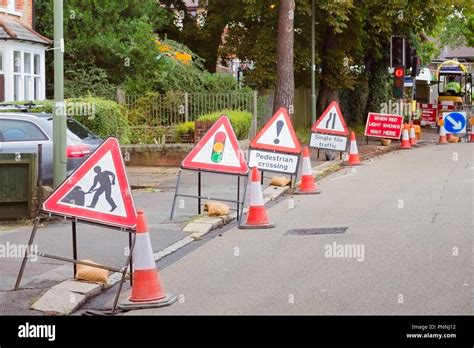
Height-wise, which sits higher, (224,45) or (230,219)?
(224,45)

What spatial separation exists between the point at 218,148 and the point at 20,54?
52.0 feet

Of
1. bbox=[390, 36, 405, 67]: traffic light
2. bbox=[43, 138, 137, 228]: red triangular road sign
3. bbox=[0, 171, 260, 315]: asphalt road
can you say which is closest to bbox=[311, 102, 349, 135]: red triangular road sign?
bbox=[0, 171, 260, 315]: asphalt road

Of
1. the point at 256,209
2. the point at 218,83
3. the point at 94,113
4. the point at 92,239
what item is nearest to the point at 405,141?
the point at 218,83

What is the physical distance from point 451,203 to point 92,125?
862cm

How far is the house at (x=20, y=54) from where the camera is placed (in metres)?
26.7

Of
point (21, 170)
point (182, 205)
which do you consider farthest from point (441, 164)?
point (21, 170)

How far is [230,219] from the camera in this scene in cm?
1370

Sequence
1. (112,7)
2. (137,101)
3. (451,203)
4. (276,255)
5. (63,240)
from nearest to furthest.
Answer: (276,255) < (63,240) < (451,203) < (137,101) < (112,7)

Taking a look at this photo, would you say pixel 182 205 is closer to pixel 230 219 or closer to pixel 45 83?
pixel 230 219

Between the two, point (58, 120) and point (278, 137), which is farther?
point (278, 137)

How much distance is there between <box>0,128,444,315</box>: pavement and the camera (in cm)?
888

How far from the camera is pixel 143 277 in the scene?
8156 mm

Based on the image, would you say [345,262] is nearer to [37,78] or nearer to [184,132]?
[184,132]

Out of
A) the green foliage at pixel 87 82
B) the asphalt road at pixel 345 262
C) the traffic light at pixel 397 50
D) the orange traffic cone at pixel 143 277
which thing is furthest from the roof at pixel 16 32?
the orange traffic cone at pixel 143 277
